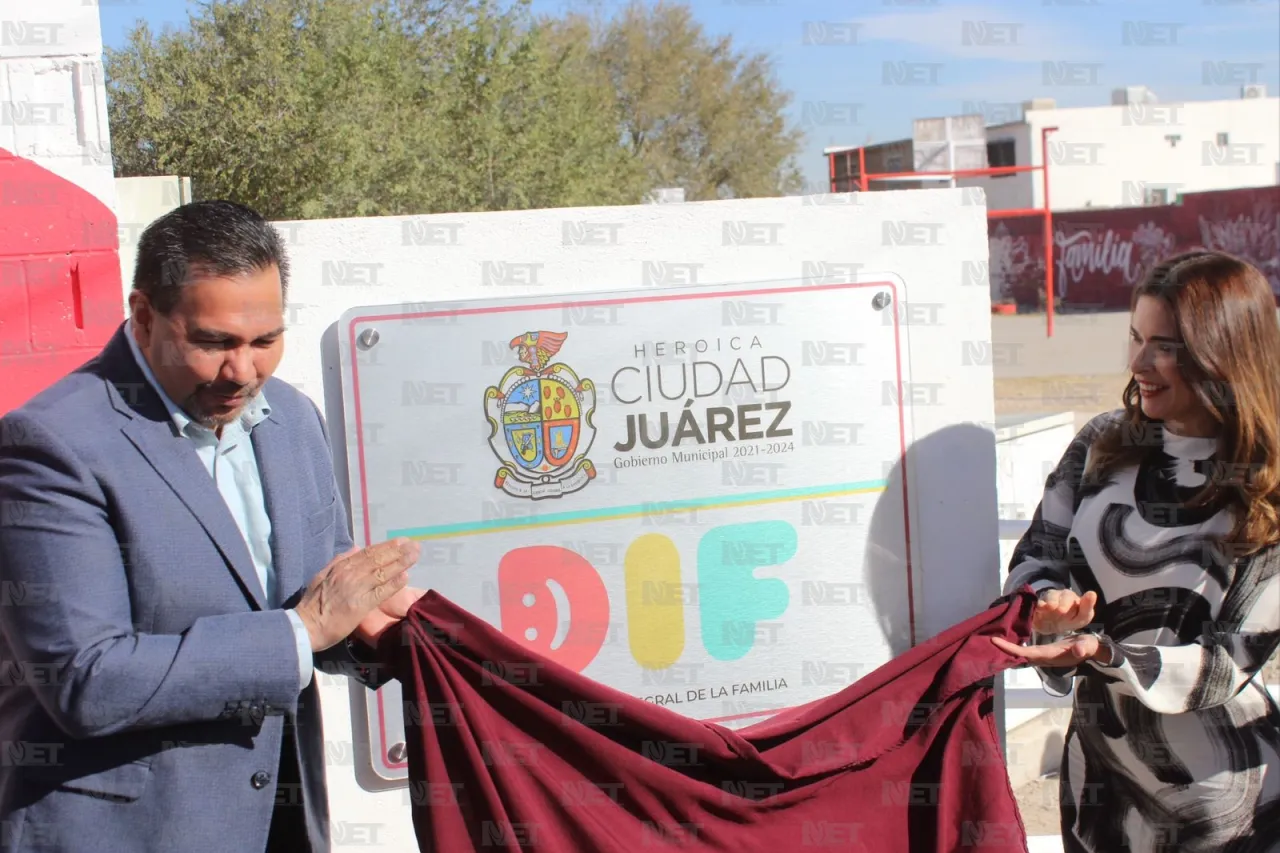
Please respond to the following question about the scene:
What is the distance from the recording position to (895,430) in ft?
11.3

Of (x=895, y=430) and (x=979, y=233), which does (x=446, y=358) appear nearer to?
(x=895, y=430)

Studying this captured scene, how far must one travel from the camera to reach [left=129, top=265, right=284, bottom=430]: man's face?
1.99m

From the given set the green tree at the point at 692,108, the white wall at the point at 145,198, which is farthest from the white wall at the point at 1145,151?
the white wall at the point at 145,198

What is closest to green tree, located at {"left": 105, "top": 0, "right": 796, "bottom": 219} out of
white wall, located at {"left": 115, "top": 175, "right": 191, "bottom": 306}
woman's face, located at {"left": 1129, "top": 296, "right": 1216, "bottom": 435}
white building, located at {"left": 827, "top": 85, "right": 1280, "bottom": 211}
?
white wall, located at {"left": 115, "top": 175, "right": 191, "bottom": 306}

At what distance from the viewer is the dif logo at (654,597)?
3195 millimetres

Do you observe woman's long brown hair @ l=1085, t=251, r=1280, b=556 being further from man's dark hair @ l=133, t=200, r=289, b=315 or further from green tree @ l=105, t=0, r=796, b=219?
green tree @ l=105, t=0, r=796, b=219

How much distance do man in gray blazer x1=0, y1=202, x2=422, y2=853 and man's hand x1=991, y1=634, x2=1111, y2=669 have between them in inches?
53.2

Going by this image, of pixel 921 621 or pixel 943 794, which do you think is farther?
pixel 921 621

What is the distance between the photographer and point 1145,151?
5666 cm

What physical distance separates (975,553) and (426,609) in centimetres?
171

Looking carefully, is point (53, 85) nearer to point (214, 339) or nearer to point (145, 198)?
point (145, 198)

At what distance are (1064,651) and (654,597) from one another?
1051mm

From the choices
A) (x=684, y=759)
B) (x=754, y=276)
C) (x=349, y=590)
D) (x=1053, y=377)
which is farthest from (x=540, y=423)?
(x=1053, y=377)

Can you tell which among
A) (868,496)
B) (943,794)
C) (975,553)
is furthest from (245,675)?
(975,553)
